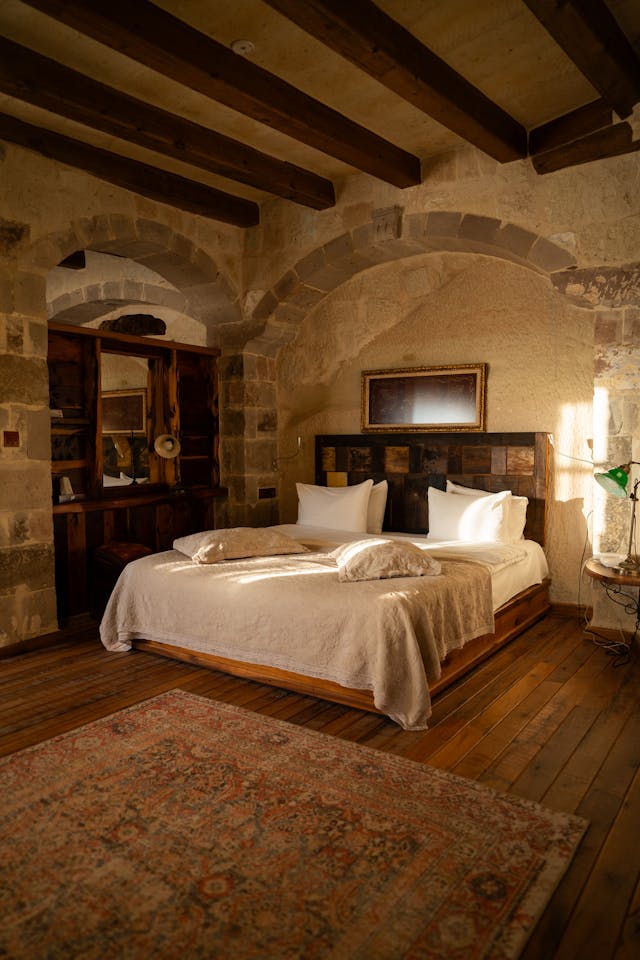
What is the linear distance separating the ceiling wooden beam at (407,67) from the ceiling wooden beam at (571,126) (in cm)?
9

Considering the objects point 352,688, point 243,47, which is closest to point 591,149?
point 243,47

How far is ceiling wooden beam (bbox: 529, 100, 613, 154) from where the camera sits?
3.40 metres

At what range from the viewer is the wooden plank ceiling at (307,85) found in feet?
8.63

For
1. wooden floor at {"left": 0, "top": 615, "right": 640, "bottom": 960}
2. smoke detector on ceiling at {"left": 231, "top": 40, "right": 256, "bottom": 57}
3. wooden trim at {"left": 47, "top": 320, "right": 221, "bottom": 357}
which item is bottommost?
wooden floor at {"left": 0, "top": 615, "right": 640, "bottom": 960}

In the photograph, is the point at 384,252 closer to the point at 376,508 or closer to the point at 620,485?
the point at 376,508

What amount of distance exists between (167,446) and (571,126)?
3276 mm

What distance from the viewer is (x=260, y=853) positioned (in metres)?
1.91

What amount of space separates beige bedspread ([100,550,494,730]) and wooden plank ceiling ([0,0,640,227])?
2.26m

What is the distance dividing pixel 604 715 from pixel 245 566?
1868 mm

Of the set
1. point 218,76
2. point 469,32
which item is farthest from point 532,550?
point 218,76

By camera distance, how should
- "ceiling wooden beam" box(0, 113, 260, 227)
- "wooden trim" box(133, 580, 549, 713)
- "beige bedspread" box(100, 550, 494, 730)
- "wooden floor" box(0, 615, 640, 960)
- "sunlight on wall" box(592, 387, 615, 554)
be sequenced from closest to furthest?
"wooden floor" box(0, 615, 640, 960) < "beige bedspread" box(100, 550, 494, 730) < "wooden trim" box(133, 580, 549, 713) < "ceiling wooden beam" box(0, 113, 260, 227) < "sunlight on wall" box(592, 387, 615, 554)

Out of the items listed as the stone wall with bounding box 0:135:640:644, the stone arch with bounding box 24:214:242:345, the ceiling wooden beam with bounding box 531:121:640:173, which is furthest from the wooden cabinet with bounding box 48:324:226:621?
the ceiling wooden beam with bounding box 531:121:640:173

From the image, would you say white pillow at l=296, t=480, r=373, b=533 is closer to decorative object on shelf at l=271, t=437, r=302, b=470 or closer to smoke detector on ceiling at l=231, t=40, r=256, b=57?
decorative object on shelf at l=271, t=437, r=302, b=470

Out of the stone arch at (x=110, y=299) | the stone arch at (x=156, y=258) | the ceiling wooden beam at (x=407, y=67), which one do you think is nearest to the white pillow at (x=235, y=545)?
the stone arch at (x=156, y=258)
